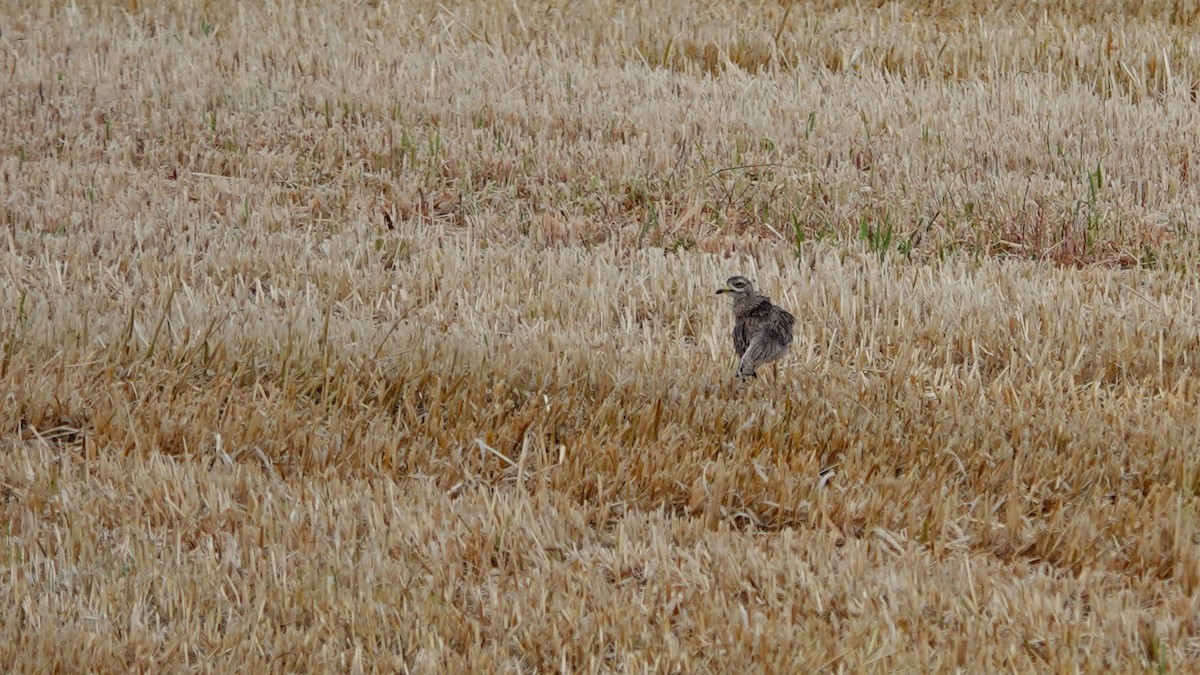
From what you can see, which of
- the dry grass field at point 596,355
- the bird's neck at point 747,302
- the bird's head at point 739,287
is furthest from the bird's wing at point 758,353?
the bird's head at point 739,287

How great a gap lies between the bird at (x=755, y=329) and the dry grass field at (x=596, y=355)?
18 centimetres

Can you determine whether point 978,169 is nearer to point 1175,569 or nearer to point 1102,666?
point 1175,569

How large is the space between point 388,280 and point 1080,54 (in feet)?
20.8

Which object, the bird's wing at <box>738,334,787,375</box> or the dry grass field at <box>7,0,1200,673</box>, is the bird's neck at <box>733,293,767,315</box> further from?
the bird's wing at <box>738,334,787,375</box>


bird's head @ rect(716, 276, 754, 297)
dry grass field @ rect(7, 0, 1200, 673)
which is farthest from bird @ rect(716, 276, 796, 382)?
dry grass field @ rect(7, 0, 1200, 673)

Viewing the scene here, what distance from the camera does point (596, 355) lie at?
5.91 metres

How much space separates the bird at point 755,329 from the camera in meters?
5.45

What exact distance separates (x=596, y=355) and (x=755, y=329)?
2.24 feet

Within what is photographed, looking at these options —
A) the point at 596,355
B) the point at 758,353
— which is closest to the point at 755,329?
the point at 758,353

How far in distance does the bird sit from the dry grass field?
7.2 inches

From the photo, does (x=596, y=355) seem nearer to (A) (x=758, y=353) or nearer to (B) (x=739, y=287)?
(B) (x=739, y=287)

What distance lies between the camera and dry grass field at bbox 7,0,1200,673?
13.4 feet

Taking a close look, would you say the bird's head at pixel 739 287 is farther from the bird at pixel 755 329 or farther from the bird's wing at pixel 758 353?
the bird's wing at pixel 758 353

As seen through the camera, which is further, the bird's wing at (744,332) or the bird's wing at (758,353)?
the bird's wing at (744,332)
